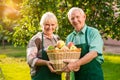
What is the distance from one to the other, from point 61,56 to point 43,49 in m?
0.36

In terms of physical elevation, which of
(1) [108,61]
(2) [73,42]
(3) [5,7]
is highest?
(3) [5,7]

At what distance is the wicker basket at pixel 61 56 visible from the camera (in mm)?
4234

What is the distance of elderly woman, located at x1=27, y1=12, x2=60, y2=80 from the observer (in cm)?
447

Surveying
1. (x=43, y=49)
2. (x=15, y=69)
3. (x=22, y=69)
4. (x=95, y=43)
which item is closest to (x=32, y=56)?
(x=43, y=49)

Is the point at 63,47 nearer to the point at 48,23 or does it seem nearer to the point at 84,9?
the point at 48,23

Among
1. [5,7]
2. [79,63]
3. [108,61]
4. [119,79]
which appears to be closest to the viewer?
[79,63]

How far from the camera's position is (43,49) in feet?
14.9

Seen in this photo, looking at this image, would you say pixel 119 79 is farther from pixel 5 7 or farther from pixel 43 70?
pixel 43 70

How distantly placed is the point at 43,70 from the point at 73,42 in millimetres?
461

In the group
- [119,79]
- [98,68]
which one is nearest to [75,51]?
[98,68]

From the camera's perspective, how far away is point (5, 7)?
5.99 metres

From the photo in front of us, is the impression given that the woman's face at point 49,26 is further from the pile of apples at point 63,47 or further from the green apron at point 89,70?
the green apron at point 89,70

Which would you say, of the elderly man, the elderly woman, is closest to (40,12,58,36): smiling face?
the elderly woman

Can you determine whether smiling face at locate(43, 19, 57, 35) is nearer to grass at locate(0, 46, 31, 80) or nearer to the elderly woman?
the elderly woman
